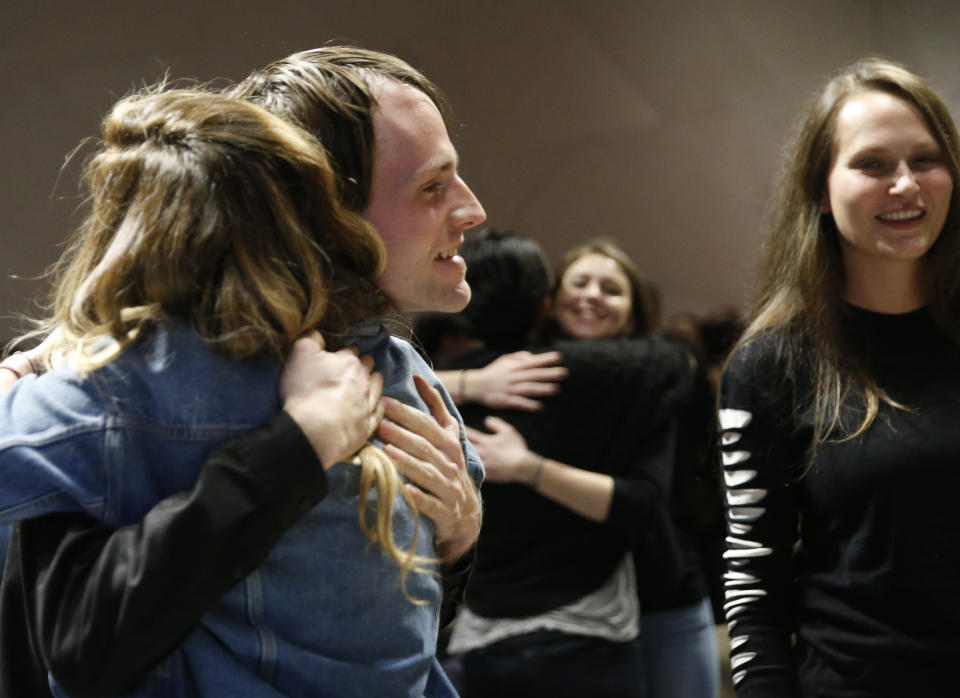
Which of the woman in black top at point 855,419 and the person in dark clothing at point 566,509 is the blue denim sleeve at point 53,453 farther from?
the person in dark clothing at point 566,509

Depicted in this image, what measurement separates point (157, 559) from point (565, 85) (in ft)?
10.5

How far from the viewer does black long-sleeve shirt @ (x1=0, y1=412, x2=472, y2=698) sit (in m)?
0.87

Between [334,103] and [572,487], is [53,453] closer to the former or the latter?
[334,103]

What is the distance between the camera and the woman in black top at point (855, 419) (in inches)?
57.1

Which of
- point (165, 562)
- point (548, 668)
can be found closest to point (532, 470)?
point (548, 668)

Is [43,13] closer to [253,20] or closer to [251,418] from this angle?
[253,20]

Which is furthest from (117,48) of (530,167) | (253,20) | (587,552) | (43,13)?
(587,552)

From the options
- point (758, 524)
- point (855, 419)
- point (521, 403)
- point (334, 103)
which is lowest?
point (521, 403)

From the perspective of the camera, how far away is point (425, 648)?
3.60ft

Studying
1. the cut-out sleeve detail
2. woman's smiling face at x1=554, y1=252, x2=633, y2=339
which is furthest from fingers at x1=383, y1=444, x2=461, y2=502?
woman's smiling face at x1=554, y1=252, x2=633, y2=339

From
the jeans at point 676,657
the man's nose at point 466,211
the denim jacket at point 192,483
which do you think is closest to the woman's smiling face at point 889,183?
the man's nose at point 466,211

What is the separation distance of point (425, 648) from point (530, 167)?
2.91 meters

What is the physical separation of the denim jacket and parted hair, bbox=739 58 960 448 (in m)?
0.83

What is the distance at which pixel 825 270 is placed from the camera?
1673mm
